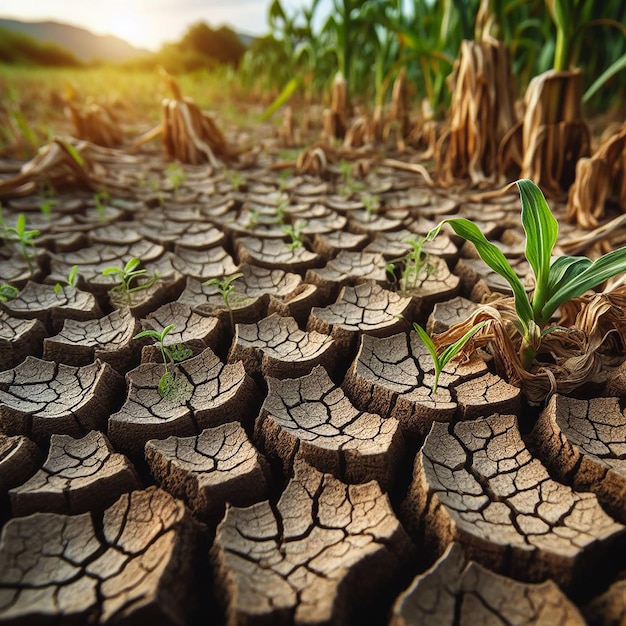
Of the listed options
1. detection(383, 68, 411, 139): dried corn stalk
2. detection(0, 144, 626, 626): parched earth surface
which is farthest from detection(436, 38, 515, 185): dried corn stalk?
detection(0, 144, 626, 626): parched earth surface

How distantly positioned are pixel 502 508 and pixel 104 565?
82 cm

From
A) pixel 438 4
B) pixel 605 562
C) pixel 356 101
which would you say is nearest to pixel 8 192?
pixel 605 562

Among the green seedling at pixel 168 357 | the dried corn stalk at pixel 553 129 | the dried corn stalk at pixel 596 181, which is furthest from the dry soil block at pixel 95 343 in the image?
the dried corn stalk at pixel 553 129

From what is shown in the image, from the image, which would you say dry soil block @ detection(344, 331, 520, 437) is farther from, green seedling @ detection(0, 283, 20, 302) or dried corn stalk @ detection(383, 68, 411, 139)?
dried corn stalk @ detection(383, 68, 411, 139)

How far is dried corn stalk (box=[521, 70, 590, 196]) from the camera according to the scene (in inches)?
91.4

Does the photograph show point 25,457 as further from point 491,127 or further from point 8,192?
point 491,127

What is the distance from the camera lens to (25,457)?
1.11 meters

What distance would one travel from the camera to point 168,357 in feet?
4.65

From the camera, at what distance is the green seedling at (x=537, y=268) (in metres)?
Answer: 1.22

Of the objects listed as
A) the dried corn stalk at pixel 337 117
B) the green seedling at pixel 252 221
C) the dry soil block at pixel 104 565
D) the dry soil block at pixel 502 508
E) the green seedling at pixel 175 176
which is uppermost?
the dried corn stalk at pixel 337 117

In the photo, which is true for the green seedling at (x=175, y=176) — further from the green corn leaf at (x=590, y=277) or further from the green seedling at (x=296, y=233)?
the green corn leaf at (x=590, y=277)

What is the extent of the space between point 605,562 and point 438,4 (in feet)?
12.9

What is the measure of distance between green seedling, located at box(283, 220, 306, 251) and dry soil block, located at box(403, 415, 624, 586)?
1.04 m

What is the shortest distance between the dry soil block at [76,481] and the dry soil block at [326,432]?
1.13 feet
